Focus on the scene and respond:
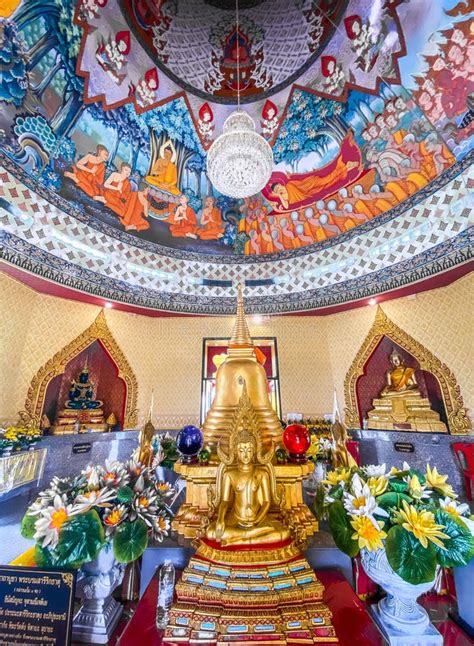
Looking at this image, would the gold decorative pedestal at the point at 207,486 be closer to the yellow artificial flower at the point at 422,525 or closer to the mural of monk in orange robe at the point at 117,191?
the yellow artificial flower at the point at 422,525

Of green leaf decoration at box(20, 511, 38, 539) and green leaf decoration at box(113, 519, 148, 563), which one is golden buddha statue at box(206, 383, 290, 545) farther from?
green leaf decoration at box(20, 511, 38, 539)

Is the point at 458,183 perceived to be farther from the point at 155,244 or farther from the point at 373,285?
the point at 155,244

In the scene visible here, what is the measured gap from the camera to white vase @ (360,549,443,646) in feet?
4.47

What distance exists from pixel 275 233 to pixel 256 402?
7.20 metres

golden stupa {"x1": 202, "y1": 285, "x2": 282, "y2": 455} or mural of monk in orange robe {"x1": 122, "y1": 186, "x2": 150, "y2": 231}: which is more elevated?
mural of monk in orange robe {"x1": 122, "y1": 186, "x2": 150, "y2": 231}

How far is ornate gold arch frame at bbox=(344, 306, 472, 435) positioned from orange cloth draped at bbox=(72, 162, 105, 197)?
341 inches

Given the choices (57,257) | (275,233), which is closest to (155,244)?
(57,257)

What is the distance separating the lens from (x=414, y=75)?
6.22 metres

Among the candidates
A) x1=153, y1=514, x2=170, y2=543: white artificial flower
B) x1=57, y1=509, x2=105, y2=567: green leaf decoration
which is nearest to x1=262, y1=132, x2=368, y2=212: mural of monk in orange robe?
x1=153, y1=514, x2=170, y2=543: white artificial flower

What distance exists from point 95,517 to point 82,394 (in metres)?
7.24

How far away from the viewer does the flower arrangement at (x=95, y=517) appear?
1.40m

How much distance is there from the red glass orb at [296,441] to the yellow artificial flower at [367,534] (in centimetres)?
144

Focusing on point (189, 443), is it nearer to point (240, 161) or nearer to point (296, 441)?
point (296, 441)

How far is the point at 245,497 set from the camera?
2254 mm
